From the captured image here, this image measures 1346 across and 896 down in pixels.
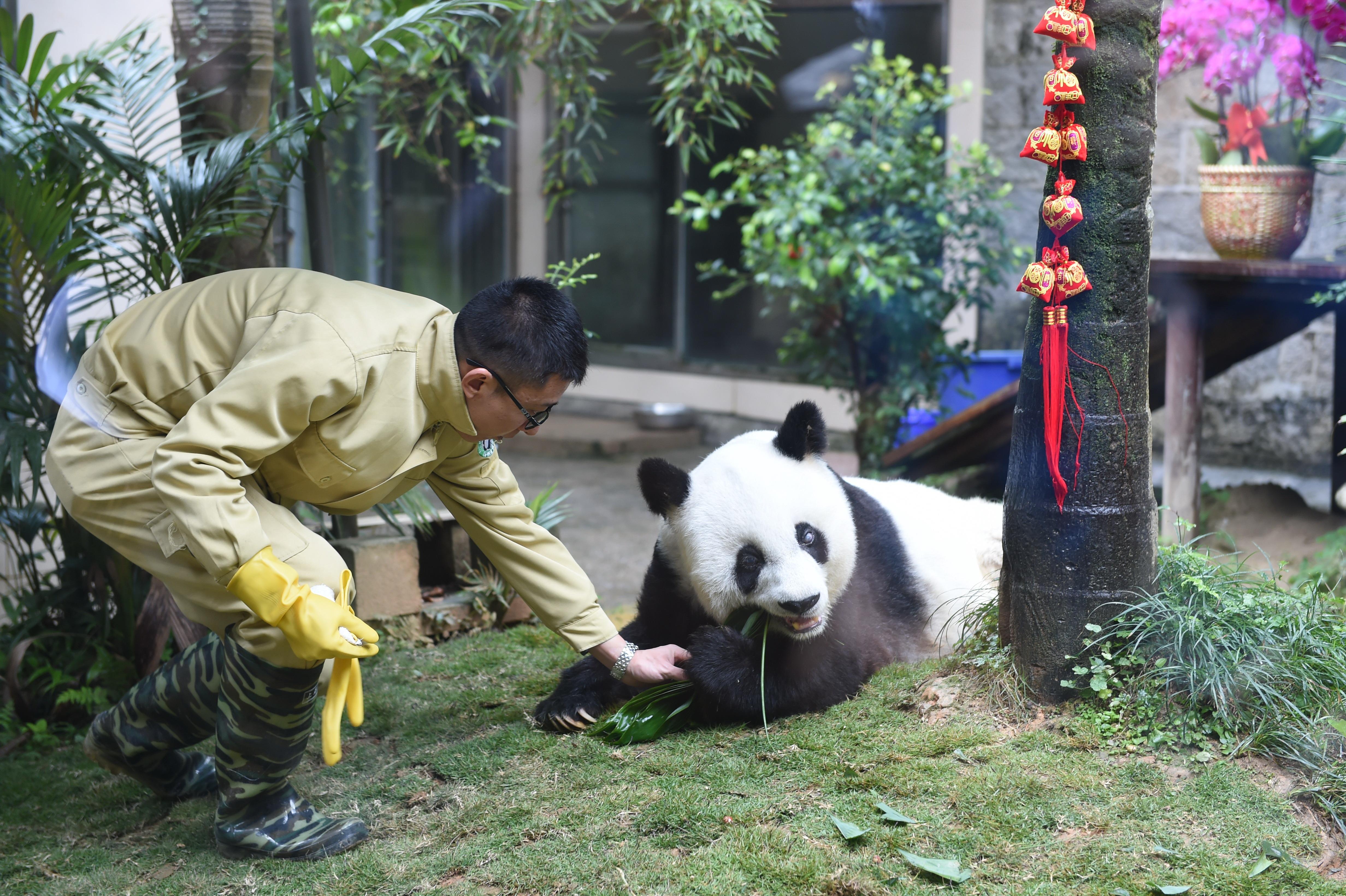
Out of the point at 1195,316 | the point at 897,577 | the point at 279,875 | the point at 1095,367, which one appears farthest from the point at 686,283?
the point at 279,875

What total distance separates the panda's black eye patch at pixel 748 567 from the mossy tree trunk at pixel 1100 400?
60cm

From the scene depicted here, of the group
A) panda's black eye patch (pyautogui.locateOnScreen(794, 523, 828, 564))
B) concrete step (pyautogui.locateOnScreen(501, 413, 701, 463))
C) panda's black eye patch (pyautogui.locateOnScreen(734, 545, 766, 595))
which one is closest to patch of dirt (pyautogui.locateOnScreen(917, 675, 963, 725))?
panda's black eye patch (pyautogui.locateOnScreen(794, 523, 828, 564))

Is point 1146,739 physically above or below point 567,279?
below

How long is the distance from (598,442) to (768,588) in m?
5.29

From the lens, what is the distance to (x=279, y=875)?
219 centimetres

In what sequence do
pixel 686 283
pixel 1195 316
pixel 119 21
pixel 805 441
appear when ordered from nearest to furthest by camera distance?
pixel 805 441 → pixel 119 21 → pixel 1195 316 → pixel 686 283

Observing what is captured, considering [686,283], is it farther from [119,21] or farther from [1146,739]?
[1146,739]

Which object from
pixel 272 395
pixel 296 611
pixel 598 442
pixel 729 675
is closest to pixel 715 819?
pixel 729 675

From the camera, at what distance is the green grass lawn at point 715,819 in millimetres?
1995

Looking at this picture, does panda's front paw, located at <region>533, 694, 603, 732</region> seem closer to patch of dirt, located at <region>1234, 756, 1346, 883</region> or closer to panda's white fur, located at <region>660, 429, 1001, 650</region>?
panda's white fur, located at <region>660, 429, 1001, 650</region>

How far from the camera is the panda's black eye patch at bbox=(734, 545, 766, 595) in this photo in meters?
2.58

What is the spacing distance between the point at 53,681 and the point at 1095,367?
3008mm

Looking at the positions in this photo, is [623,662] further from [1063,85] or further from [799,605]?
[1063,85]

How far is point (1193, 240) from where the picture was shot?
19.9 ft
